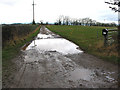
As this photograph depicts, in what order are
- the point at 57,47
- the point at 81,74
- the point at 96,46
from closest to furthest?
the point at 81,74, the point at 96,46, the point at 57,47

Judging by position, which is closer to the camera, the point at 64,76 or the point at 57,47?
the point at 64,76

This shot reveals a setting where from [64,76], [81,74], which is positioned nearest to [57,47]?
[81,74]

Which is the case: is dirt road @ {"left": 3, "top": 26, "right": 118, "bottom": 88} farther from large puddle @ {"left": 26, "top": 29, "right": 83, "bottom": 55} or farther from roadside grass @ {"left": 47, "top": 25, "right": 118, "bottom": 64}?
large puddle @ {"left": 26, "top": 29, "right": 83, "bottom": 55}

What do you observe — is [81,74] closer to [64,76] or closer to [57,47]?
[64,76]

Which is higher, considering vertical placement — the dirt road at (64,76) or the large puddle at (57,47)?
the large puddle at (57,47)

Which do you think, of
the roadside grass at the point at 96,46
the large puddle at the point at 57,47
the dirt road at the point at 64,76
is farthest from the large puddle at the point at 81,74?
the large puddle at the point at 57,47

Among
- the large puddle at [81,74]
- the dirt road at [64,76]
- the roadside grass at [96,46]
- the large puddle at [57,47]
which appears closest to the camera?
the dirt road at [64,76]

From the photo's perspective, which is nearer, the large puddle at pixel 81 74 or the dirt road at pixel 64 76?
the dirt road at pixel 64 76

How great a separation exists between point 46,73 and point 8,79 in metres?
1.33

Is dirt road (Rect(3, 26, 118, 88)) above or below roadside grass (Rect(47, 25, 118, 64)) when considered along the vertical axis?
below

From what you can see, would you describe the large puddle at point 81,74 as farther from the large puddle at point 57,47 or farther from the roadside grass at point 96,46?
the large puddle at point 57,47

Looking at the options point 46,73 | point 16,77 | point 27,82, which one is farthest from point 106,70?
point 16,77

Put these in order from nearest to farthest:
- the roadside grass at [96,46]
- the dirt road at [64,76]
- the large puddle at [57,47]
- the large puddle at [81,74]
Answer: the dirt road at [64,76] → the large puddle at [81,74] → the roadside grass at [96,46] → the large puddle at [57,47]

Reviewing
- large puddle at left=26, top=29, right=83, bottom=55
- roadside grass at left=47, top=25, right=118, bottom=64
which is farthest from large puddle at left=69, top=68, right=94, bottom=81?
large puddle at left=26, top=29, right=83, bottom=55
